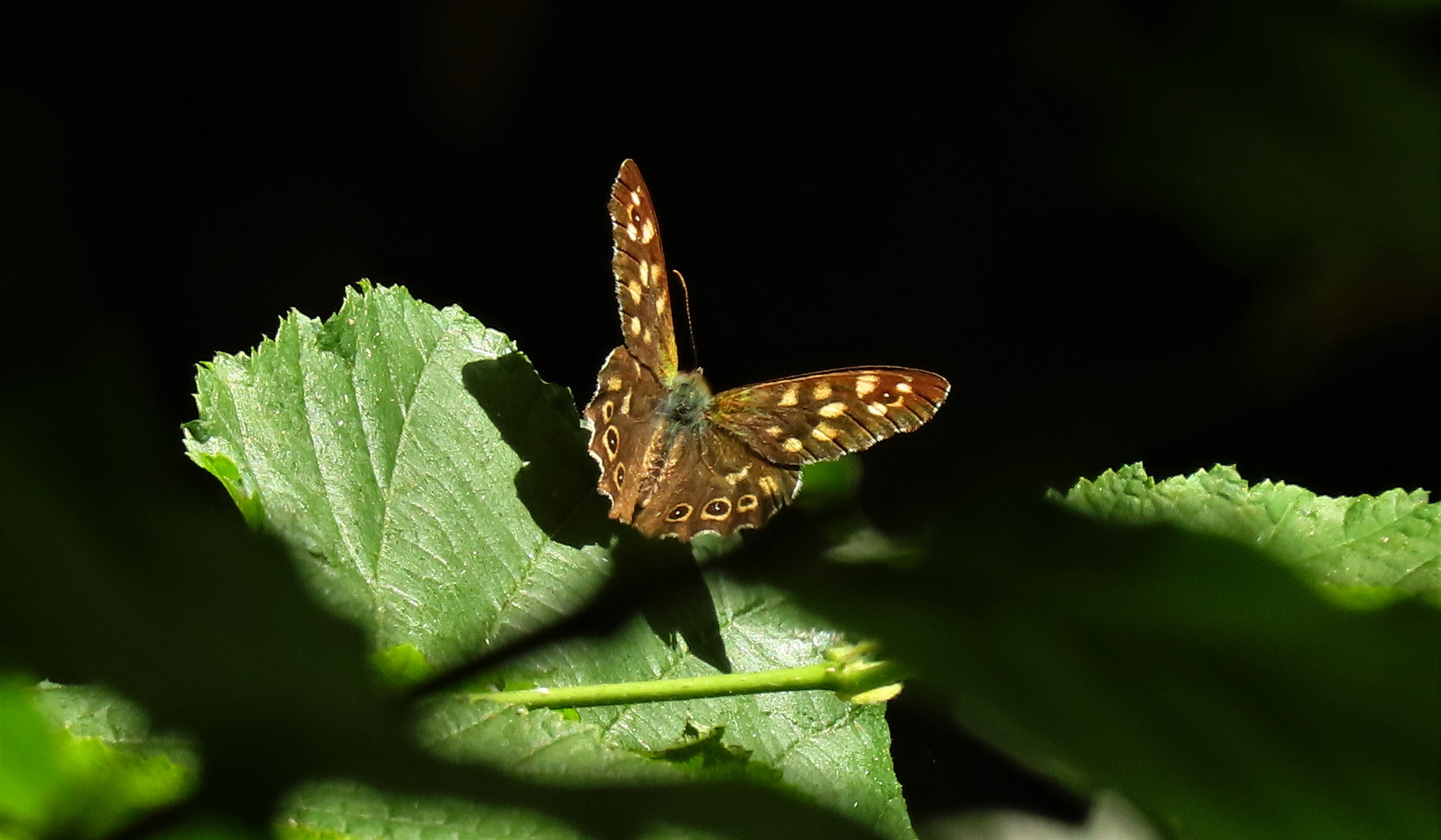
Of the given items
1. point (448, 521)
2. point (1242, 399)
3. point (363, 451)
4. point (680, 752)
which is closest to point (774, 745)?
point (680, 752)

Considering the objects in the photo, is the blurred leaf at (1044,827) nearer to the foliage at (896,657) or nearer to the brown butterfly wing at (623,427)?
the brown butterfly wing at (623,427)

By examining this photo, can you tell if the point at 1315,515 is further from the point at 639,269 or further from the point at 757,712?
the point at 639,269

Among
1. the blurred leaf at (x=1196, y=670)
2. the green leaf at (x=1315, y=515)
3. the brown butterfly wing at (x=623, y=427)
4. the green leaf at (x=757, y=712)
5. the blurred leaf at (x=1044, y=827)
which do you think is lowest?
the blurred leaf at (x=1044, y=827)

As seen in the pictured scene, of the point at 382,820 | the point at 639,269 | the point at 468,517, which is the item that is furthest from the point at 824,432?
the point at 382,820

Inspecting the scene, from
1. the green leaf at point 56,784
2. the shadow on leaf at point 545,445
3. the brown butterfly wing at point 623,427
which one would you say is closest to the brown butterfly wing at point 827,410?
the brown butterfly wing at point 623,427

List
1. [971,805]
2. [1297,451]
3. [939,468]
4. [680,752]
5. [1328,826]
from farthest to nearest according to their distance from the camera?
1. [1297,451]
2. [971,805]
3. [680,752]
4. [939,468]
5. [1328,826]

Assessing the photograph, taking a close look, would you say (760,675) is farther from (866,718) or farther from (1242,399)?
(1242,399)
